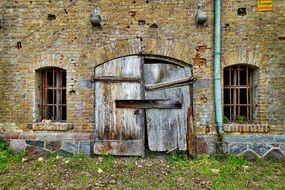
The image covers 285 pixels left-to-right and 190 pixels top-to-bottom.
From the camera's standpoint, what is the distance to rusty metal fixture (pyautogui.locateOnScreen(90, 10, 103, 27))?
23.7 feet

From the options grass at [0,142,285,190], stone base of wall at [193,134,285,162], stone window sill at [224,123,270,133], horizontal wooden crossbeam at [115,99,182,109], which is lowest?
grass at [0,142,285,190]

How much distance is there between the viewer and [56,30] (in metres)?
7.59

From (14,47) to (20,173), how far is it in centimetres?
313

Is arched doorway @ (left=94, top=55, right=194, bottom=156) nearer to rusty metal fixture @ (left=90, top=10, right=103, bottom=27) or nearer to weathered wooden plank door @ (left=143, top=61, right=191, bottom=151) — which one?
weathered wooden plank door @ (left=143, top=61, right=191, bottom=151)

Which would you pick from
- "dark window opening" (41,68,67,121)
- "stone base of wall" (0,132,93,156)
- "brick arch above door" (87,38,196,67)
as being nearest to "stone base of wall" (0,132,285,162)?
"stone base of wall" (0,132,93,156)

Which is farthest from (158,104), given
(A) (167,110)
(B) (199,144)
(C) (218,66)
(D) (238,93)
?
(D) (238,93)

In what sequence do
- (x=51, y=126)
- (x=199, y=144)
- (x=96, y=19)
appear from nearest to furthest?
(x=96, y=19), (x=199, y=144), (x=51, y=126)

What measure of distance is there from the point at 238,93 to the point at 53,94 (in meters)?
4.62

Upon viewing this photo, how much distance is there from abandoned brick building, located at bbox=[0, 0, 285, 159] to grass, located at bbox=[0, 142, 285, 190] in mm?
304

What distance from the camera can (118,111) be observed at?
7.44m

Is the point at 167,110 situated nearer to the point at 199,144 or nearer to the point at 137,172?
the point at 199,144

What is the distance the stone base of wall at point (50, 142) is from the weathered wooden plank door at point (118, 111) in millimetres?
339

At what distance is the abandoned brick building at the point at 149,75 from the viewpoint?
7.29 m

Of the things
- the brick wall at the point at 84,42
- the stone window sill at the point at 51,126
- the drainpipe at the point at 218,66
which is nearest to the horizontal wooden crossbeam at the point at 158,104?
the brick wall at the point at 84,42
